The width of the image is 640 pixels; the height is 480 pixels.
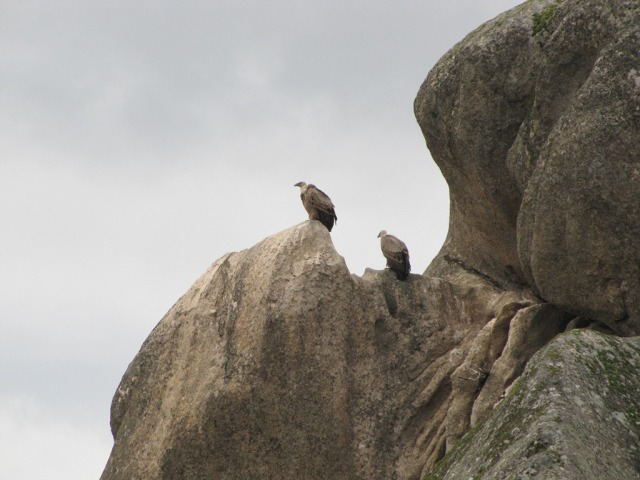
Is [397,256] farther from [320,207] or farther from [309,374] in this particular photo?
[309,374]

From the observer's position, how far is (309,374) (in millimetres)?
19141

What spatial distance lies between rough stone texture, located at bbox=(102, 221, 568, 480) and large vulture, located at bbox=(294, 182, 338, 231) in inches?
87.9

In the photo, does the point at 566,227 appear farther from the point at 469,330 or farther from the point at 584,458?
the point at 584,458

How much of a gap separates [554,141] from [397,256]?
502cm

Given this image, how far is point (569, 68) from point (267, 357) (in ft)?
22.6

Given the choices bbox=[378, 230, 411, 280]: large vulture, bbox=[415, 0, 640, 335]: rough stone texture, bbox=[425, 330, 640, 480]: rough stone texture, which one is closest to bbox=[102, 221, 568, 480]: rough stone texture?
bbox=[378, 230, 411, 280]: large vulture

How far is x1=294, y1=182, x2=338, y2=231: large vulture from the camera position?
2331 cm

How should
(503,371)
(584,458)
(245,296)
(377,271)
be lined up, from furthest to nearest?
1. (377,271)
2. (245,296)
3. (503,371)
4. (584,458)

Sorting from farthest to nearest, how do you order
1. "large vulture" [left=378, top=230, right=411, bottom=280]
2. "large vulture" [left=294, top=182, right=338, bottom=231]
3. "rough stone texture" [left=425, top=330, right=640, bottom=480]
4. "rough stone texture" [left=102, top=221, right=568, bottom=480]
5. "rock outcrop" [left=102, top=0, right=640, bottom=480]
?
"large vulture" [left=294, top=182, right=338, bottom=231], "large vulture" [left=378, top=230, right=411, bottom=280], "rough stone texture" [left=102, top=221, right=568, bottom=480], "rock outcrop" [left=102, top=0, right=640, bottom=480], "rough stone texture" [left=425, top=330, right=640, bottom=480]

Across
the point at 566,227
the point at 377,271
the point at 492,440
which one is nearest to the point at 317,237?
the point at 377,271

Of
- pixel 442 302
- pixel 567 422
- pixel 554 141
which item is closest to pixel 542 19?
pixel 554 141

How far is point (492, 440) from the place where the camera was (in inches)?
527

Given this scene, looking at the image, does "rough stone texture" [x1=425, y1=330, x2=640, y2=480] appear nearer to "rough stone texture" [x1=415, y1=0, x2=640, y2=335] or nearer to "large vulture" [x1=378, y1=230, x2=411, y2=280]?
"rough stone texture" [x1=415, y1=0, x2=640, y2=335]

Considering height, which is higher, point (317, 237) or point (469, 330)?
point (317, 237)
